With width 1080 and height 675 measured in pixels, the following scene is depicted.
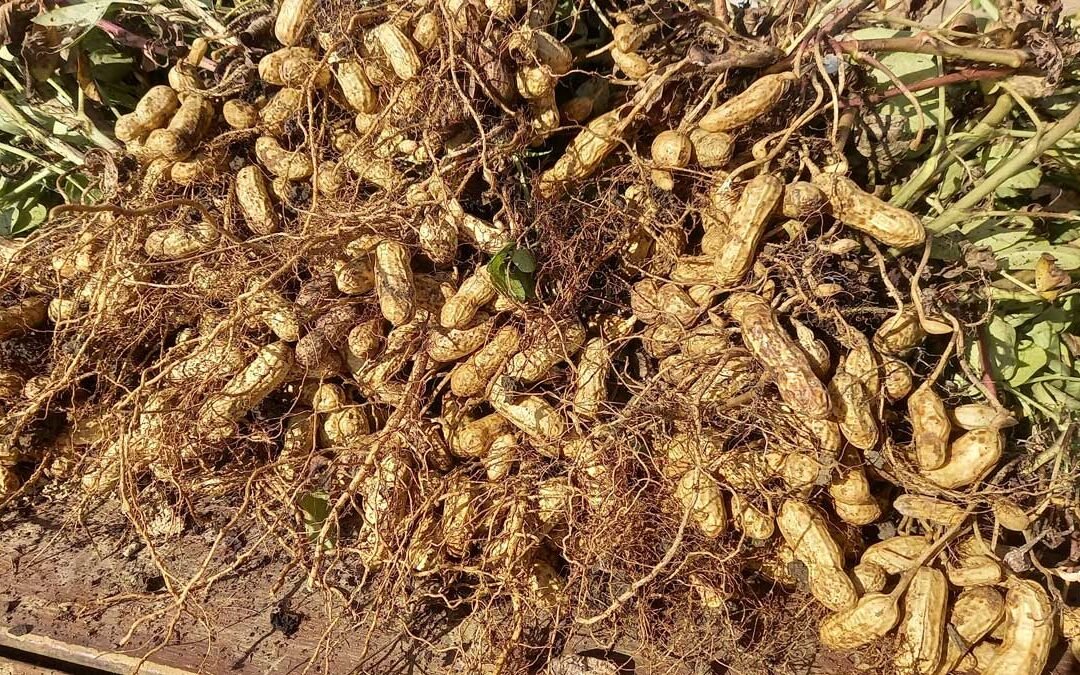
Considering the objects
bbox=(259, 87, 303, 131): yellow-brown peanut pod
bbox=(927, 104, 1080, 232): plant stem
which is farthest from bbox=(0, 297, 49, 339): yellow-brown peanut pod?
bbox=(927, 104, 1080, 232): plant stem

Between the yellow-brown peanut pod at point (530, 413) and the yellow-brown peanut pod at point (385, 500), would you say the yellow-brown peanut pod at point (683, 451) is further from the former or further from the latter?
the yellow-brown peanut pod at point (385, 500)

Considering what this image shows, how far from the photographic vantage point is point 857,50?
1.27m

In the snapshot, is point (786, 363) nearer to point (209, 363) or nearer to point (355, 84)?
point (355, 84)

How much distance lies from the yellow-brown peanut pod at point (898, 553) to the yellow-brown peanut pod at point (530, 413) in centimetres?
67

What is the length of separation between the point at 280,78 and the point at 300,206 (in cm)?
28

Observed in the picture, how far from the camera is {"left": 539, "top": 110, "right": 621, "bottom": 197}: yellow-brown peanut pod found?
1383 millimetres

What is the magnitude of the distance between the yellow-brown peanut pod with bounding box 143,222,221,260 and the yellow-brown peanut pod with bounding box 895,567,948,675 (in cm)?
159

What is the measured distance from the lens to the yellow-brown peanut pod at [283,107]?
148 cm

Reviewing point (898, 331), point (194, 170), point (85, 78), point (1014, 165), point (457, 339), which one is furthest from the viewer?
point (85, 78)

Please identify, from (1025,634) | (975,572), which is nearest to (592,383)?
(975,572)

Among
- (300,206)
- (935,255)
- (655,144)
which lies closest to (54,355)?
(300,206)

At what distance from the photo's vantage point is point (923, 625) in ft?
4.10

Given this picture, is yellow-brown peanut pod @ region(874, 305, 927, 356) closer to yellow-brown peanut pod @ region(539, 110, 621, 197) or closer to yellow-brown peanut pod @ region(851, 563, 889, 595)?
yellow-brown peanut pod @ region(851, 563, 889, 595)

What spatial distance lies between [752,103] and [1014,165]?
47 cm
